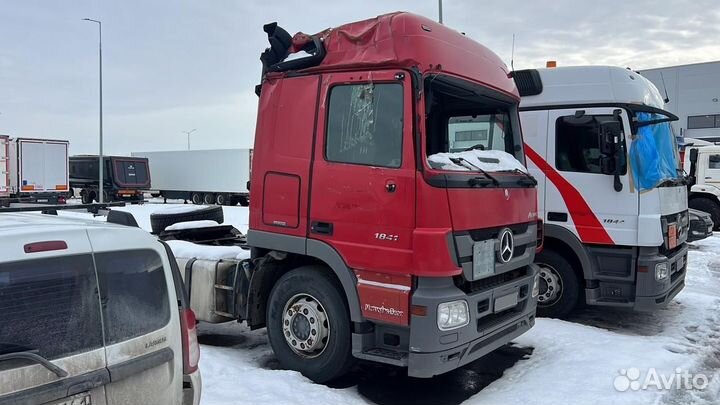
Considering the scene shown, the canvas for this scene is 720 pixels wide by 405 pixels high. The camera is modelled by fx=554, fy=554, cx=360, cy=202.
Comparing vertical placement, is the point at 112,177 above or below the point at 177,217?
above

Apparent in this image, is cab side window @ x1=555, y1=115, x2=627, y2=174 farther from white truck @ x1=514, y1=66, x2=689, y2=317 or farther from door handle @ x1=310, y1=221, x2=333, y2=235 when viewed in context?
door handle @ x1=310, y1=221, x2=333, y2=235

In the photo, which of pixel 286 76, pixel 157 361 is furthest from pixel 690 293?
pixel 157 361

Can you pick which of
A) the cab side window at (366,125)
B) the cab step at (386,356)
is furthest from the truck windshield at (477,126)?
the cab step at (386,356)

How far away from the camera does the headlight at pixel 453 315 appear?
4.08 metres

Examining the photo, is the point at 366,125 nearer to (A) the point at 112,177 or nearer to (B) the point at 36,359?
(B) the point at 36,359

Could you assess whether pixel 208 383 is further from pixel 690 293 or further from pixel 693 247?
pixel 693 247

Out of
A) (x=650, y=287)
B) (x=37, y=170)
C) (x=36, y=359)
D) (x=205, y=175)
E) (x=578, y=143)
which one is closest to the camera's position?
(x=36, y=359)

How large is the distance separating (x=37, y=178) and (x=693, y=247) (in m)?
26.4

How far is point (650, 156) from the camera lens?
6422 millimetres

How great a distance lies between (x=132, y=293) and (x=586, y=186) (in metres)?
5.60

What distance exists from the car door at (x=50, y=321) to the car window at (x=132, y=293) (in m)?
0.05

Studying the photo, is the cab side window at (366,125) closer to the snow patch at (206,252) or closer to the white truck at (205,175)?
the snow patch at (206,252)

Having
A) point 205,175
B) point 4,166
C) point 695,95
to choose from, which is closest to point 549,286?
point 4,166

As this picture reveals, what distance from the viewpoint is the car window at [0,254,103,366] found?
2.13 m
